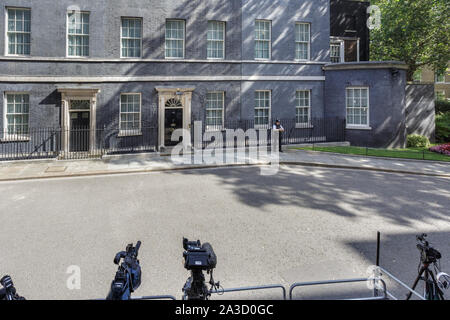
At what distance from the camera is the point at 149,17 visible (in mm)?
18891

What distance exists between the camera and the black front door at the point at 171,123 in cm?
1955

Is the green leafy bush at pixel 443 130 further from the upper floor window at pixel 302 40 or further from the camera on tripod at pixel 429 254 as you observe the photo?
the camera on tripod at pixel 429 254

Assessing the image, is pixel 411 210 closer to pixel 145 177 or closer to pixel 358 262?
pixel 358 262

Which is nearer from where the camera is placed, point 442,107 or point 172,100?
point 172,100

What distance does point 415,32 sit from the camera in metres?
26.8

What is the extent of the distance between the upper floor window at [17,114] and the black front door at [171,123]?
7401 millimetres

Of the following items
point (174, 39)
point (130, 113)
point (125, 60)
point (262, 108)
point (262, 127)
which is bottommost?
point (262, 127)

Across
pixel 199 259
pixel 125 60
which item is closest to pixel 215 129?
pixel 125 60

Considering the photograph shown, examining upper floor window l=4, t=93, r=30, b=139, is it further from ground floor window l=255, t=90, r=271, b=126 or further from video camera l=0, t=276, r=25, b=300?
video camera l=0, t=276, r=25, b=300

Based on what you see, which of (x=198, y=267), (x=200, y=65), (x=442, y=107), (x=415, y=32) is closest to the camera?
(x=198, y=267)

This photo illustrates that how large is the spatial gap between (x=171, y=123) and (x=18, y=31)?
938 centimetres

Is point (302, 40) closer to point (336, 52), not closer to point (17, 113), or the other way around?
point (336, 52)
